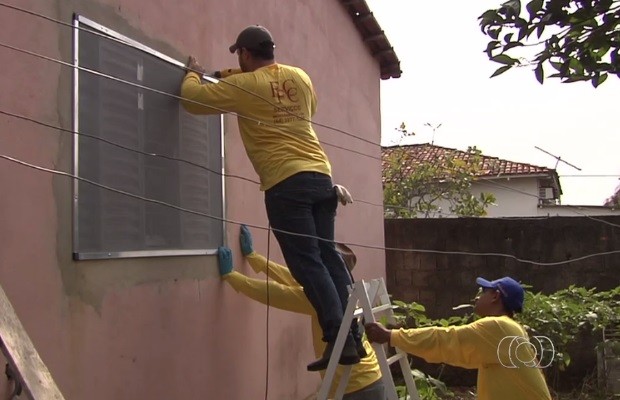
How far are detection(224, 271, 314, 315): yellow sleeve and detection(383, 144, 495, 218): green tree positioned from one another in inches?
412

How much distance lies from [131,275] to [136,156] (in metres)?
0.52

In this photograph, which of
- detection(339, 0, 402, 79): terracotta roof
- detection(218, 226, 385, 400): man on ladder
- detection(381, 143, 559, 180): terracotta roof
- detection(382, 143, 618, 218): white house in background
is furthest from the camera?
detection(382, 143, 618, 218): white house in background

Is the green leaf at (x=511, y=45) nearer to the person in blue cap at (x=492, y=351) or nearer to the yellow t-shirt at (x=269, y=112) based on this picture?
the yellow t-shirt at (x=269, y=112)

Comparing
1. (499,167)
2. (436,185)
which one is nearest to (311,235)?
(436,185)

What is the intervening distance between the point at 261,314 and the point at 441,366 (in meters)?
4.00

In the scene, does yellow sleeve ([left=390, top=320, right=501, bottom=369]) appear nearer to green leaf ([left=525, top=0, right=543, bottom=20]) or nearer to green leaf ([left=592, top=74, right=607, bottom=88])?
green leaf ([left=592, top=74, right=607, bottom=88])

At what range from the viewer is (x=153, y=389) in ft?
10.8

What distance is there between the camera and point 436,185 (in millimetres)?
14945

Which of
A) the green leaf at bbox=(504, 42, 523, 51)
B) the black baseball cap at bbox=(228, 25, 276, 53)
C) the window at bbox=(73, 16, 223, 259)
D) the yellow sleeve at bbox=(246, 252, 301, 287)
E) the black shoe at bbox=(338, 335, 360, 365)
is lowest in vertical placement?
the black shoe at bbox=(338, 335, 360, 365)

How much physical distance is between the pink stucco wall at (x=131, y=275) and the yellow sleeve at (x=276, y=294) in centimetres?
15

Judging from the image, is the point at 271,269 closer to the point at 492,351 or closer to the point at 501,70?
the point at 492,351

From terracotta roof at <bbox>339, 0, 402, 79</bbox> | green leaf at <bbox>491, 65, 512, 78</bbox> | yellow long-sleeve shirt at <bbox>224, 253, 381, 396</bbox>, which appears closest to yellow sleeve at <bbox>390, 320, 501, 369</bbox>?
yellow long-sleeve shirt at <bbox>224, 253, 381, 396</bbox>

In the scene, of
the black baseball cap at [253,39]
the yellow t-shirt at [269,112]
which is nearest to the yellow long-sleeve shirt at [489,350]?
the yellow t-shirt at [269,112]

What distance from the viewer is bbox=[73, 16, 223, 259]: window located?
292 cm
